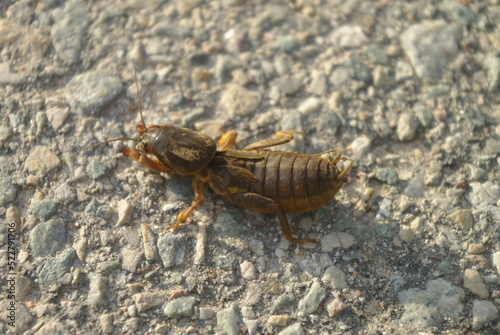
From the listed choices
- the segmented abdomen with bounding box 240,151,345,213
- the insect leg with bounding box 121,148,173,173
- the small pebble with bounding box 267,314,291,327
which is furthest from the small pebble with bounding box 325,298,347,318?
the insect leg with bounding box 121,148,173,173

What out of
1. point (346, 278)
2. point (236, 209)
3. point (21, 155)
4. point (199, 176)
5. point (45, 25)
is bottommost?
point (346, 278)

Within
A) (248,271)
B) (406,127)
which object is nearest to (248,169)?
(248,271)

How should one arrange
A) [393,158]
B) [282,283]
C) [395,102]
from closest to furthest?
[282,283] → [393,158] → [395,102]

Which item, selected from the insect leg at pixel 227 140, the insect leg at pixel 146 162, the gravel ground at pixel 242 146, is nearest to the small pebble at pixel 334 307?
the gravel ground at pixel 242 146

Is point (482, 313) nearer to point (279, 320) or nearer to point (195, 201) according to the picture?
point (279, 320)

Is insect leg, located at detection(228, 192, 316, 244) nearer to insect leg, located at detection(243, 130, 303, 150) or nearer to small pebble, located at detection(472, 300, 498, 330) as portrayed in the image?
insect leg, located at detection(243, 130, 303, 150)

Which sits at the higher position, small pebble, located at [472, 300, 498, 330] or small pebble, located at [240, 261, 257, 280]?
small pebble, located at [240, 261, 257, 280]

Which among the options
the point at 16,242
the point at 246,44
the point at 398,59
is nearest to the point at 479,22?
the point at 398,59

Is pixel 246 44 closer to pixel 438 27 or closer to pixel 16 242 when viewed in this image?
pixel 438 27
